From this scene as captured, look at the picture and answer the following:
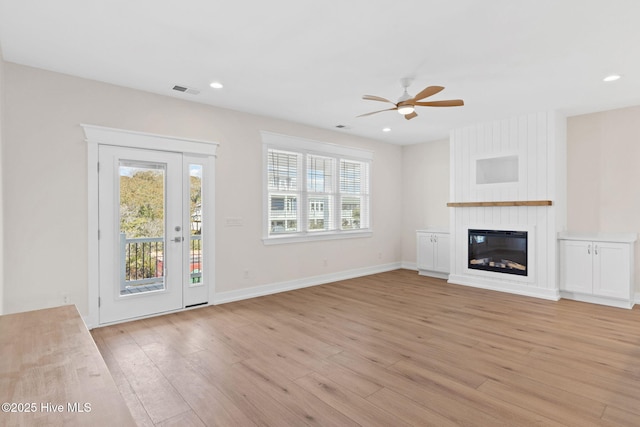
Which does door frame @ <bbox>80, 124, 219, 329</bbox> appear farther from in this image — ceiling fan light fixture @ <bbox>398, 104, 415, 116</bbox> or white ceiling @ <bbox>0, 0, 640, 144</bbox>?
ceiling fan light fixture @ <bbox>398, 104, 415, 116</bbox>

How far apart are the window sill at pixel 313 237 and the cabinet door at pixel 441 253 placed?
134cm

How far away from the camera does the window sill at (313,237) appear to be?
5.42m

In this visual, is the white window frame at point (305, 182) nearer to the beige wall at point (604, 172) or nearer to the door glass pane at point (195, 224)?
the door glass pane at point (195, 224)

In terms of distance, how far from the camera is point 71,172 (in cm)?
370

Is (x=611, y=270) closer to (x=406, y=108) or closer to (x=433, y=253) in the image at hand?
(x=433, y=253)

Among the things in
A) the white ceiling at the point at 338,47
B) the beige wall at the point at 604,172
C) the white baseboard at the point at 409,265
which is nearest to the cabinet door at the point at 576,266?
the beige wall at the point at 604,172

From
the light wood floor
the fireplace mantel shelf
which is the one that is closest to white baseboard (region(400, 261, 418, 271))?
the fireplace mantel shelf

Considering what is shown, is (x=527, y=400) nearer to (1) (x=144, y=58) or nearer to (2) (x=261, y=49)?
(2) (x=261, y=49)

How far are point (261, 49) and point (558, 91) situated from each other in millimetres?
3689

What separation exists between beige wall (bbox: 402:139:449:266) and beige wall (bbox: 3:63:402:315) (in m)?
3.81

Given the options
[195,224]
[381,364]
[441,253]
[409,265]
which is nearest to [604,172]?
[441,253]

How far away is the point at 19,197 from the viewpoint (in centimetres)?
341

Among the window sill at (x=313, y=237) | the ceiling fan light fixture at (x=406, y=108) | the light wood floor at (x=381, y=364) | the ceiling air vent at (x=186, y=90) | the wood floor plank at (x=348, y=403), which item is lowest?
the wood floor plank at (x=348, y=403)

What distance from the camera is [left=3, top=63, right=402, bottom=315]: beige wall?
3.41 meters
